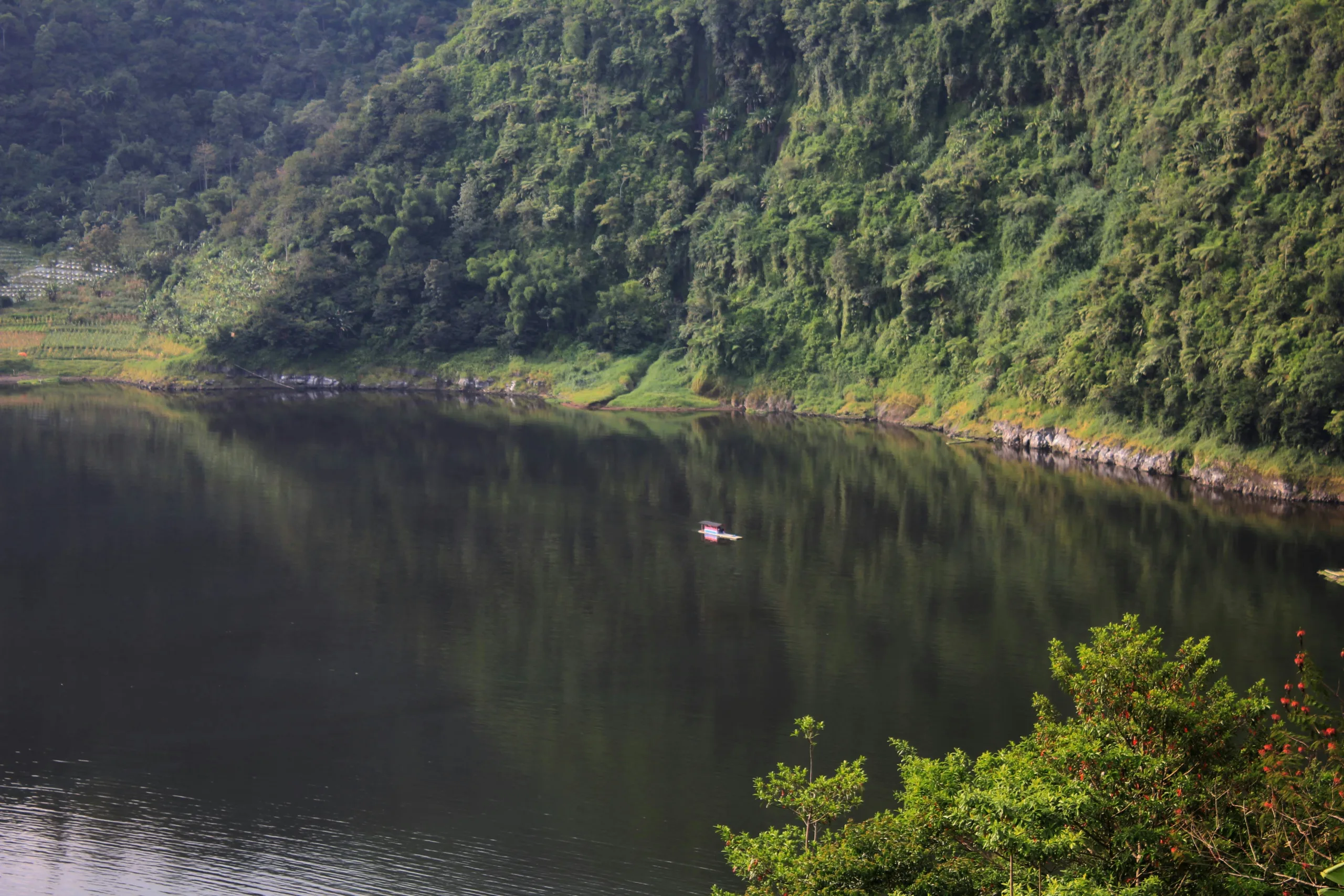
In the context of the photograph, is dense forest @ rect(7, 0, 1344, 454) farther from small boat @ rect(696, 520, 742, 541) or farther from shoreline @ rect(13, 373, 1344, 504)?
small boat @ rect(696, 520, 742, 541)

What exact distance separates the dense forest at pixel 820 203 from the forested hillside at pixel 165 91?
632mm

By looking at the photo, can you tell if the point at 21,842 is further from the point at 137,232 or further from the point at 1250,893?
the point at 137,232

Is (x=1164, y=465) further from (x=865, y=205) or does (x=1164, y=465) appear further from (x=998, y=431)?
(x=865, y=205)

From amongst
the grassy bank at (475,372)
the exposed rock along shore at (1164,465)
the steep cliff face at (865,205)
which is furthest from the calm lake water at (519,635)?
the grassy bank at (475,372)

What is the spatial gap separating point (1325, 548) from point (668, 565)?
20.5 m

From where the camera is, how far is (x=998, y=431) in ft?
204

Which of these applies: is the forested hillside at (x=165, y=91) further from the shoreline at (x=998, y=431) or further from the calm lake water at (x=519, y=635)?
the calm lake water at (x=519, y=635)

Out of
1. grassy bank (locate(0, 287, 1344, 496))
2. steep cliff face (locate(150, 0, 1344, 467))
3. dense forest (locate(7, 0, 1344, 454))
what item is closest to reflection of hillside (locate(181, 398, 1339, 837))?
steep cliff face (locate(150, 0, 1344, 467))

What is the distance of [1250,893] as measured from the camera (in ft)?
37.7

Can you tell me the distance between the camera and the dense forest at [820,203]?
2047 inches

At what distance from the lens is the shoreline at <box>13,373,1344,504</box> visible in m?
46.6

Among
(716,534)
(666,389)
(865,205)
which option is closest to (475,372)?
(666,389)

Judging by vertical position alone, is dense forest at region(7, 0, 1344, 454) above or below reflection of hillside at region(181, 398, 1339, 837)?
above

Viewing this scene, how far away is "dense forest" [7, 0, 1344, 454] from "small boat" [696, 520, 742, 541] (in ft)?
68.0
